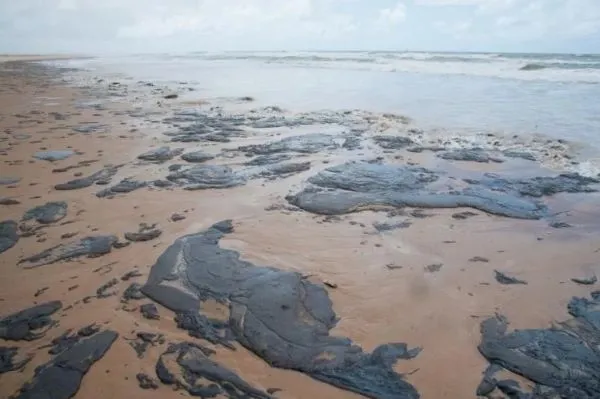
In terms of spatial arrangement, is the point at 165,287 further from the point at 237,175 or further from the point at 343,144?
the point at 343,144

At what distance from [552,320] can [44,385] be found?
3.86 meters

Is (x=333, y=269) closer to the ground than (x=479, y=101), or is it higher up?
closer to the ground

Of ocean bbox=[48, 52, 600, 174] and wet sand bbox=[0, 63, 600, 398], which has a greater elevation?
ocean bbox=[48, 52, 600, 174]

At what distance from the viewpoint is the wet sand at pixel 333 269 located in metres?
2.95

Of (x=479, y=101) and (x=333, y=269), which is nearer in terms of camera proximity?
(x=333, y=269)

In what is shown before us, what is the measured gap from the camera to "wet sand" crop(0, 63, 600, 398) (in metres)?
2.95

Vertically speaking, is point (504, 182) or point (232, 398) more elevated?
point (504, 182)

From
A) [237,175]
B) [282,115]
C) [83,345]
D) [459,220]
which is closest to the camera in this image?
[83,345]

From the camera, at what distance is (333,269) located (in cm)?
422

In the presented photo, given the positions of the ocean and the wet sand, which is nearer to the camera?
the wet sand

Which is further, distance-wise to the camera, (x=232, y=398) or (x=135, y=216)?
(x=135, y=216)

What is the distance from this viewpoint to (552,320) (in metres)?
3.42

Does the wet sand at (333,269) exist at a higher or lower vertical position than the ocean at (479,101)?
lower

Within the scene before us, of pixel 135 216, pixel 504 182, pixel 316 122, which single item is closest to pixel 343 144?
pixel 316 122
